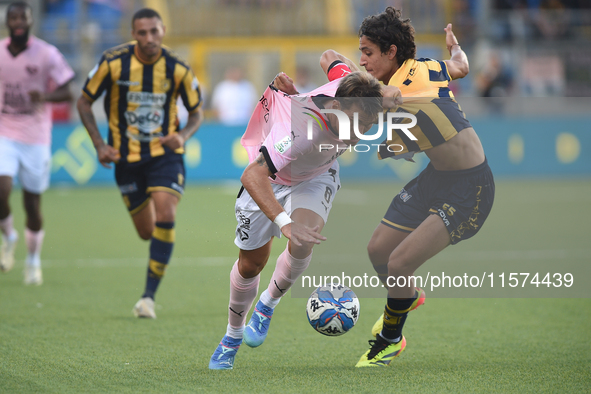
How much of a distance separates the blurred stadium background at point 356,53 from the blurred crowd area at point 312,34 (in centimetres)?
3

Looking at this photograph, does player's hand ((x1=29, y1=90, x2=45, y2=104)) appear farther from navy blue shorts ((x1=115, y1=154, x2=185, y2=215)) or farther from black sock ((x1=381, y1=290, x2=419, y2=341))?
black sock ((x1=381, y1=290, x2=419, y2=341))

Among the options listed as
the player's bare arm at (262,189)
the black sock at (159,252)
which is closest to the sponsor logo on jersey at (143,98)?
the black sock at (159,252)

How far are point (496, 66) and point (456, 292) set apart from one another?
39.6ft

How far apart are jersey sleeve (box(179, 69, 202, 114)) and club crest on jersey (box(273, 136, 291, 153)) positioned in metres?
2.58

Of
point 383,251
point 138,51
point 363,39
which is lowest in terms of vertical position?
point 383,251

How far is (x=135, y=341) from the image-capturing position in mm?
4934

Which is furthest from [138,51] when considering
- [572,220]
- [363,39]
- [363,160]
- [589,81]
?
[589,81]

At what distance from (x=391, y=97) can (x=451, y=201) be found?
2.45 ft

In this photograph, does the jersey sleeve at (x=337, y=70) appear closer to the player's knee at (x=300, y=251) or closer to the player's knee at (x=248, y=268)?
the player's knee at (x=300, y=251)

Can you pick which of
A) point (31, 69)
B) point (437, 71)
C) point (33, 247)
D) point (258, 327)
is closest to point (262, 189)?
point (258, 327)

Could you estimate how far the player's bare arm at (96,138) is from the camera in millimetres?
5926

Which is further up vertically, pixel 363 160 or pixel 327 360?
pixel 327 360

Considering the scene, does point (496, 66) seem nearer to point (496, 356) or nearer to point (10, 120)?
point (10, 120)

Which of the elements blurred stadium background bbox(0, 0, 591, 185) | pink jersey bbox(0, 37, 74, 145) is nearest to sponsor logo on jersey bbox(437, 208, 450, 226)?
pink jersey bbox(0, 37, 74, 145)
